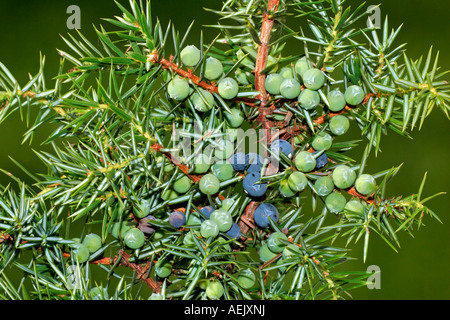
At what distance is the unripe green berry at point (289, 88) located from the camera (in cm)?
30

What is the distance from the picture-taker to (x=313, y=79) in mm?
296

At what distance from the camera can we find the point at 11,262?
1.09 feet

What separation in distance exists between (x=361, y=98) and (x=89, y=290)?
0.21 meters

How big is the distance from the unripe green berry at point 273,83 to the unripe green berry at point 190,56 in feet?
0.15

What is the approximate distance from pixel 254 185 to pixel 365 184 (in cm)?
7

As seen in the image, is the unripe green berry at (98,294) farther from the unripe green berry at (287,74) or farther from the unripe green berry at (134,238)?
the unripe green berry at (287,74)

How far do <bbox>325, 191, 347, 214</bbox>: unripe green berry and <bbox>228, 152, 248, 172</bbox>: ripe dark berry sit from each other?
58mm

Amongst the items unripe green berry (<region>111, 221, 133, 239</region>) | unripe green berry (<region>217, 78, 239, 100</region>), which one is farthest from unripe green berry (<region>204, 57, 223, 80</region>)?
unripe green berry (<region>111, 221, 133, 239</region>)

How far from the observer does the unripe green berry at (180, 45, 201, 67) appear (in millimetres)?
287

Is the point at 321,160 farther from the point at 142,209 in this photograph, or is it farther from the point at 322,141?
the point at 142,209

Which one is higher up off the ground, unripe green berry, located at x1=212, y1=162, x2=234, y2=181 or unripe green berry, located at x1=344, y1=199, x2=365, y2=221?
unripe green berry, located at x1=212, y1=162, x2=234, y2=181

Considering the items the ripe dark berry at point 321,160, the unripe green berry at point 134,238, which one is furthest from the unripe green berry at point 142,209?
the ripe dark berry at point 321,160

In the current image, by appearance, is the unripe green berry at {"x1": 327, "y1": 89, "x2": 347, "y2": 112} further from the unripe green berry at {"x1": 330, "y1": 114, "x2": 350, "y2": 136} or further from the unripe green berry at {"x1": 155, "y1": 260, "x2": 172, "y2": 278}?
the unripe green berry at {"x1": 155, "y1": 260, "x2": 172, "y2": 278}

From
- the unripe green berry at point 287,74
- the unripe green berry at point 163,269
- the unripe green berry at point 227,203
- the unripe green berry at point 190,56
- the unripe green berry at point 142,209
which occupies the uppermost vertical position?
the unripe green berry at point 287,74
